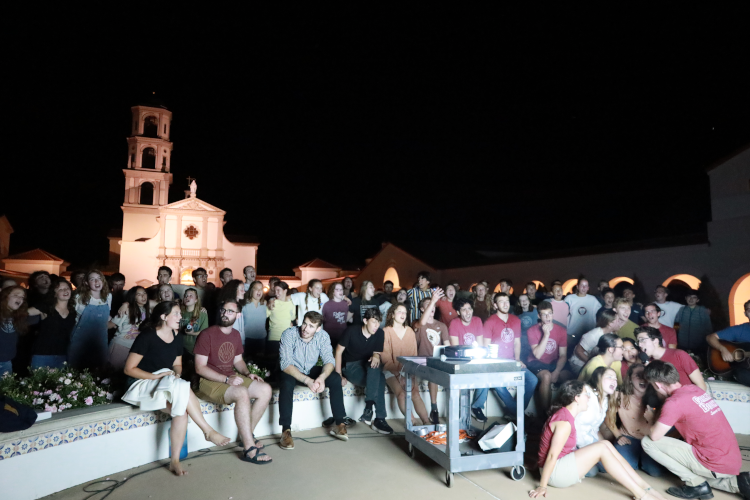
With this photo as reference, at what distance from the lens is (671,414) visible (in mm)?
3596

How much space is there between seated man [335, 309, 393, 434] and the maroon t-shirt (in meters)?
1.13

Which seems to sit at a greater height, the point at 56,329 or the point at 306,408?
the point at 56,329

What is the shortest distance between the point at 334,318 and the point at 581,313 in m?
3.87

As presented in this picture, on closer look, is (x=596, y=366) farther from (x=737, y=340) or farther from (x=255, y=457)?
(x=255, y=457)

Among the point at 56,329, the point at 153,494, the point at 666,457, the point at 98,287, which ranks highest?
the point at 98,287

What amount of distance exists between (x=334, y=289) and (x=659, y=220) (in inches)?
1358

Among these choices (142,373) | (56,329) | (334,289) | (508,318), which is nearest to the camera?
(142,373)

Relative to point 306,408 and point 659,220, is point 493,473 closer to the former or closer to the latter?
point 306,408

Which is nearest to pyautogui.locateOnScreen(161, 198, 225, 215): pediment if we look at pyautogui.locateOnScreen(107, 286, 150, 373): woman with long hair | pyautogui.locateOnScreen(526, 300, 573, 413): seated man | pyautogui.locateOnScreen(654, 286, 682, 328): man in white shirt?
pyautogui.locateOnScreen(107, 286, 150, 373): woman with long hair

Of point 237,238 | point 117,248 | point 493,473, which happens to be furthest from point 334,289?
point 117,248

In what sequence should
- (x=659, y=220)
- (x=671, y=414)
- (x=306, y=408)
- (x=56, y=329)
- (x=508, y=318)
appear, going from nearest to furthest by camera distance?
(x=671, y=414) < (x=56, y=329) < (x=306, y=408) < (x=508, y=318) < (x=659, y=220)

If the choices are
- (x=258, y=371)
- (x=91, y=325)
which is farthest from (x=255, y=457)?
(x=91, y=325)

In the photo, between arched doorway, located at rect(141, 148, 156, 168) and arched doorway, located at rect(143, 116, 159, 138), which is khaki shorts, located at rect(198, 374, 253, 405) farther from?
arched doorway, located at rect(143, 116, 159, 138)

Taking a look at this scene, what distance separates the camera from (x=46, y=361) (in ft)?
15.5
